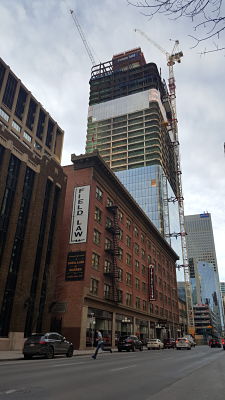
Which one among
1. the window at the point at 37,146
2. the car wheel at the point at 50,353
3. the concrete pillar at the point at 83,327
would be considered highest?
the window at the point at 37,146

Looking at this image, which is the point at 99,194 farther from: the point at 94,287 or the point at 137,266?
the point at 137,266

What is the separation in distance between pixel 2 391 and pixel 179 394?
4.13 metres

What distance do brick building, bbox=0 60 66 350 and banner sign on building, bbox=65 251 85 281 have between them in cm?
224

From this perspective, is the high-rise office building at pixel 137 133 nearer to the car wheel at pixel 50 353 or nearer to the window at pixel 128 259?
the window at pixel 128 259

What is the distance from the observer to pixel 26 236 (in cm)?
3203

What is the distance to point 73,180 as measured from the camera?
142ft

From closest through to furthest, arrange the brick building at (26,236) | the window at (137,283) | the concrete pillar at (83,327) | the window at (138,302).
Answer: the brick building at (26,236)
the concrete pillar at (83,327)
the window at (138,302)
the window at (137,283)

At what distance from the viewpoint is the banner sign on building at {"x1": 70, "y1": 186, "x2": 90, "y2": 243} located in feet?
128

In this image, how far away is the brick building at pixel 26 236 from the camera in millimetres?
28859

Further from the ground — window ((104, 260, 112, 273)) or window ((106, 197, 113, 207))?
window ((106, 197, 113, 207))

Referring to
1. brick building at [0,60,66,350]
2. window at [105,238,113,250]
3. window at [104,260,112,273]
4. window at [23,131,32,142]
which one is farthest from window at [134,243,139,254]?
window at [23,131,32,142]

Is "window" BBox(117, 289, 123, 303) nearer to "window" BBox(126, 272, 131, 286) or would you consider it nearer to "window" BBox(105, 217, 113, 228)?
"window" BBox(126, 272, 131, 286)

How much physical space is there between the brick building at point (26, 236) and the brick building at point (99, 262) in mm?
2402

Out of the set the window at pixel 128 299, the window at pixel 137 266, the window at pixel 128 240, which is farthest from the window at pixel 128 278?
the window at pixel 128 240
